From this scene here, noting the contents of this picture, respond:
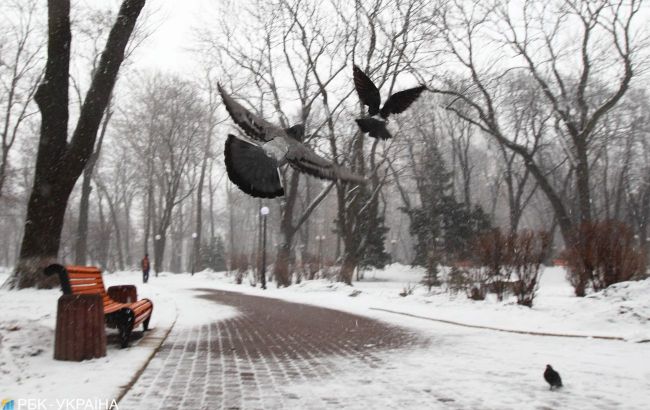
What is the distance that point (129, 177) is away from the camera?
46.9m

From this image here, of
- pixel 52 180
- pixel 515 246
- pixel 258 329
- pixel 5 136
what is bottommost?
pixel 258 329

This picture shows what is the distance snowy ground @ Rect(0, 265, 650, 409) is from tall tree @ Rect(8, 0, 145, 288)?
1.14 metres

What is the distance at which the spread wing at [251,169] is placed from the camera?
1152 millimetres

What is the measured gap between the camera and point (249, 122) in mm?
1283

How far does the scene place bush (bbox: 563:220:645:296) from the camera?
1079 cm

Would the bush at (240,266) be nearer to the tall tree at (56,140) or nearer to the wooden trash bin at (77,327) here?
the tall tree at (56,140)

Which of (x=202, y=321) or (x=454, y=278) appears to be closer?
(x=202, y=321)

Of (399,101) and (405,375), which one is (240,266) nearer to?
(405,375)

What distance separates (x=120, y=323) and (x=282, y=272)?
15.9m

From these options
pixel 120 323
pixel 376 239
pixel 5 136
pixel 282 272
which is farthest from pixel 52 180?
pixel 376 239

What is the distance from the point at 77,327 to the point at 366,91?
16.8 ft

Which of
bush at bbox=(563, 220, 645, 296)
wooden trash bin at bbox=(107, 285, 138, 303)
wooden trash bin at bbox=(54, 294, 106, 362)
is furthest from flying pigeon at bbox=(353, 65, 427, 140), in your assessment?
bush at bbox=(563, 220, 645, 296)

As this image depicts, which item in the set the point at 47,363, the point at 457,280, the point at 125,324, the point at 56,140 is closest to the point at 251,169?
the point at 47,363

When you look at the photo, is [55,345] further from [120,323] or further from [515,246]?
[515,246]
